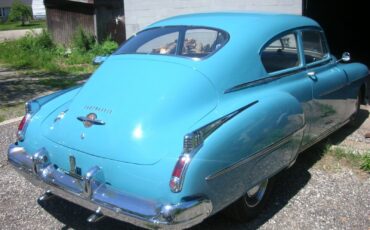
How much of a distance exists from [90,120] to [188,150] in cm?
84

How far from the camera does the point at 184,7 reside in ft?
31.7

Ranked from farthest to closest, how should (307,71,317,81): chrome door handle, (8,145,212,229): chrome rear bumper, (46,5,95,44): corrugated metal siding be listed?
(46,5,95,44): corrugated metal siding, (307,71,317,81): chrome door handle, (8,145,212,229): chrome rear bumper

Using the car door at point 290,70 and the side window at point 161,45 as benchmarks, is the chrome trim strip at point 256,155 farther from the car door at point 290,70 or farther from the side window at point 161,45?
the side window at point 161,45

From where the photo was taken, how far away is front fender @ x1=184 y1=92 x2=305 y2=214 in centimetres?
294

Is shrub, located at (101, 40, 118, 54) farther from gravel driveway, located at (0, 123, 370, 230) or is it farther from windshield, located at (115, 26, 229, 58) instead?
windshield, located at (115, 26, 229, 58)

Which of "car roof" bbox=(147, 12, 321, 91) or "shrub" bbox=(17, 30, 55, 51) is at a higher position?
"car roof" bbox=(147, 12, 321, 91)

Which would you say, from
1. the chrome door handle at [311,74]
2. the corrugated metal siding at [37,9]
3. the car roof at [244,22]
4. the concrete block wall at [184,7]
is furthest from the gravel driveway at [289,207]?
the corrugated metal siding at [37,9]

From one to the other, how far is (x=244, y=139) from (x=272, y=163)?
19.5 inches

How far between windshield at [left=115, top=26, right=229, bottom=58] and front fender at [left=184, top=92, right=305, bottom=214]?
59 cm

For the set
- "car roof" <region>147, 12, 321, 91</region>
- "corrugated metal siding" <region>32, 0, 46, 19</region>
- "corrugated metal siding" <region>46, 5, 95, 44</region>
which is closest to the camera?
"car roof" <region>147, 12, 321, 91</region>

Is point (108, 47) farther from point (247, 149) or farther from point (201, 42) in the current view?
point (247, 149)

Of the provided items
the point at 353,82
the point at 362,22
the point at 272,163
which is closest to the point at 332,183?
the point at 272,163

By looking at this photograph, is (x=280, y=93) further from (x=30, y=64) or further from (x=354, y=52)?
(x=30, y=64)

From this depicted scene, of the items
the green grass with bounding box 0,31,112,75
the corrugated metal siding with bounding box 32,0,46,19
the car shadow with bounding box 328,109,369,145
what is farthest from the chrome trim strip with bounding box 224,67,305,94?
the corrugated metal siding with bounding box 32,0,46,19
